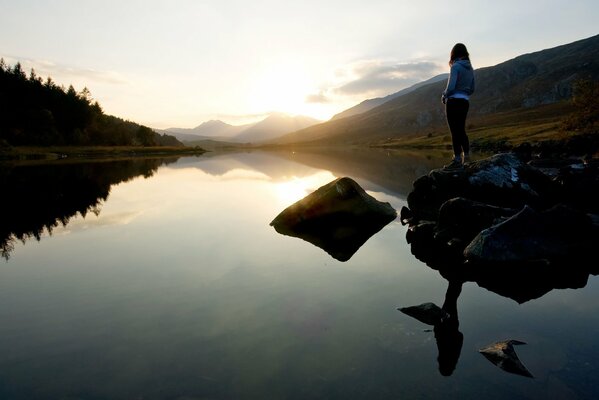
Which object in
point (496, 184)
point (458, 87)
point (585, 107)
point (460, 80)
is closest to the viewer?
point (460, 80)

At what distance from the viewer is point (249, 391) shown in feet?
17.0

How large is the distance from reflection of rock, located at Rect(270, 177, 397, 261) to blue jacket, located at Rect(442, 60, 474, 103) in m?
5.70

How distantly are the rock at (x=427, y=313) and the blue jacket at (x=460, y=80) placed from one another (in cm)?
1043

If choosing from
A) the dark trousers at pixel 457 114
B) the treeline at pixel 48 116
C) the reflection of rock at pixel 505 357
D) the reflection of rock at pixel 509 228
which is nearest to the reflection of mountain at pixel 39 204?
the reflection of rock at pixel 505 357

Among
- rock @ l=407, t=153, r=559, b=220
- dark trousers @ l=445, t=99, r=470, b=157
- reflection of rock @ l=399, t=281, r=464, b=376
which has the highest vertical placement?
dark trousers @ l=445, t=99, r=470, b=157

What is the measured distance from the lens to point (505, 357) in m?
5.82

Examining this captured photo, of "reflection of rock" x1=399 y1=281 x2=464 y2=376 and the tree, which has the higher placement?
the tree

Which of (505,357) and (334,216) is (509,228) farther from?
(334,216)

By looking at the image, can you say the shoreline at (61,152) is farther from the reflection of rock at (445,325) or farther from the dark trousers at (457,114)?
the reflection of rock at (445,325)

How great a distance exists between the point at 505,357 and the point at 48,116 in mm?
112857

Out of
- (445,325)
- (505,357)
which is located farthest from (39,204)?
(505,357)

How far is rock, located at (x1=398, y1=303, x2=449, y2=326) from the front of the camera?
24.3 feet

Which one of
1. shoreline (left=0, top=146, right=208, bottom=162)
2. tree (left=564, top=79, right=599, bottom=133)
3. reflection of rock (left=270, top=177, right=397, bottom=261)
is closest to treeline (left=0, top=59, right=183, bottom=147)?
shoreline (left=0, top=146, right=208, bottom=162)

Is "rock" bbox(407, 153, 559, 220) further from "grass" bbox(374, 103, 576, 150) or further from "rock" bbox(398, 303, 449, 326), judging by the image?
"grass" bbox(374, 103, 576, 150)
